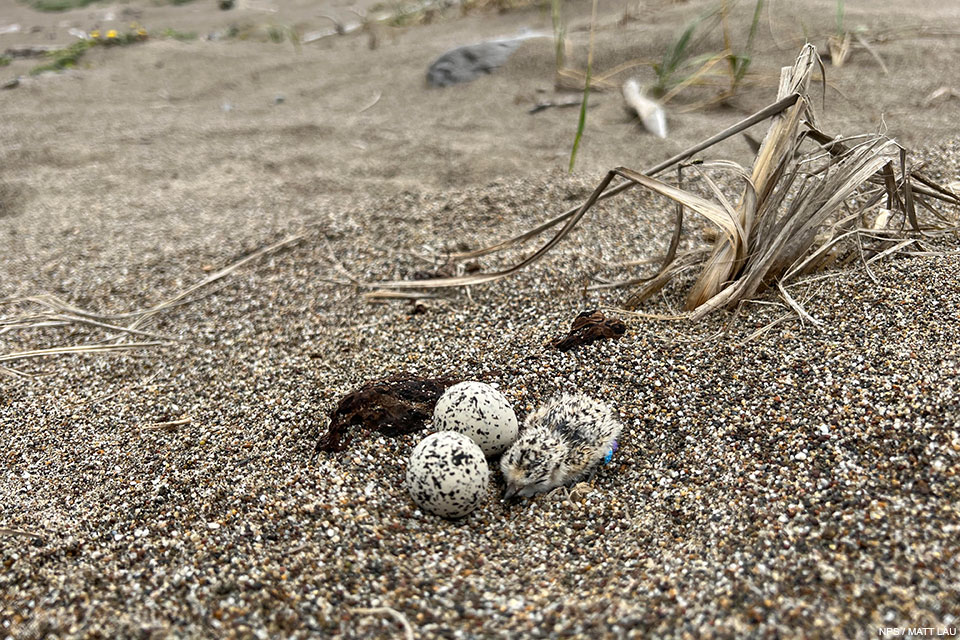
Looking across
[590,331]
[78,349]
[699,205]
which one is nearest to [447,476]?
[590,331]

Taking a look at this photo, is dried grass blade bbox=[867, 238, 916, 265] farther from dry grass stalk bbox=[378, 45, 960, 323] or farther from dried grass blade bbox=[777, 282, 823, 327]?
dried grass blade bbox=[777, 282, 823, 327]

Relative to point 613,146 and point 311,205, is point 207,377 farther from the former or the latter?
point 613,146

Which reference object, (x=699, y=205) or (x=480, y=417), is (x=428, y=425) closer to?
(x=480, y=417)

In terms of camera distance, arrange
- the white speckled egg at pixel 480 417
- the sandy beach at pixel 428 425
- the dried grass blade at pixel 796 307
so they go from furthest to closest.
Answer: the dried grass blade at pixel 796 307
the white speckled egg at pixel 480 417
the sandy beach at pixel 428 425

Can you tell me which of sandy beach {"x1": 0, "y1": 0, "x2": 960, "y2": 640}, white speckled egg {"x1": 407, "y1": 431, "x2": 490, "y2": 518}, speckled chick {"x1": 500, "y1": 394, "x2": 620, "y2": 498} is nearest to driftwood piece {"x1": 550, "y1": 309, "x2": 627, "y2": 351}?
sandy beach {"x1": 0, "y1": 0, "x2": 960, "y2": 640}

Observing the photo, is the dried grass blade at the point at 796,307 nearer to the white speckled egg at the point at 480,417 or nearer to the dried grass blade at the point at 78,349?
the white speckled egg at the point at 480,417

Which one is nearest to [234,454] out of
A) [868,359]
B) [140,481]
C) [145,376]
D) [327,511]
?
[140,481]

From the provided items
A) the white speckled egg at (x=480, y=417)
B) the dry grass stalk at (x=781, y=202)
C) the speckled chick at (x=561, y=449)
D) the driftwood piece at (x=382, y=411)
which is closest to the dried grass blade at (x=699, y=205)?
the dry grass stalk at (x=781, y=202)
